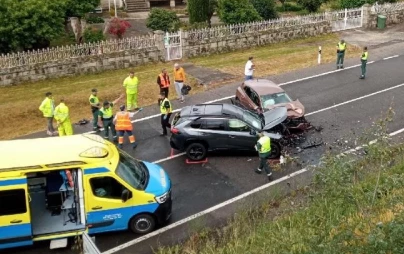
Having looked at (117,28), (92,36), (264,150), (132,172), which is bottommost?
(264,150)

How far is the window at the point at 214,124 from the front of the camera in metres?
14.7

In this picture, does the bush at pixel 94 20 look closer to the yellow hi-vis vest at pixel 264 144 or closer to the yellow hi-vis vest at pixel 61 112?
the yellow hi-vis vest at pixel 61 112

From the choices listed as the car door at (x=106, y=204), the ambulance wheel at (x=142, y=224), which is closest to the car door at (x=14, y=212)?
the car door at (x=106, y=204)

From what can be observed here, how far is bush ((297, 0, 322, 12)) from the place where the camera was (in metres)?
34.1

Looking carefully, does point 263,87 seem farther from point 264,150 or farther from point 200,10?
point 200,10

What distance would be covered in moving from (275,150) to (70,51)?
37.8 ft

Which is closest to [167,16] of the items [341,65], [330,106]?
[341,65]

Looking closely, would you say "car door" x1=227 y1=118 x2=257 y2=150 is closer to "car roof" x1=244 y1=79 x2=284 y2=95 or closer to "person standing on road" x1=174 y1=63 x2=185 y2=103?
"car roof" x1=244 y1=79 x2=284 y2=95

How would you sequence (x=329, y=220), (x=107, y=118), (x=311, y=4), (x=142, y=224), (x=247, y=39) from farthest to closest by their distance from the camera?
1. (x=311, y=4)
2. (x=247, y=39)
3. (x=107, y=118)
4. (x=142, y=224)
5. (x=329, y=220)

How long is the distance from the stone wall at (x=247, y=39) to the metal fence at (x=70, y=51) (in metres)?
2.06

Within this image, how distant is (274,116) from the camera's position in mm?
15234

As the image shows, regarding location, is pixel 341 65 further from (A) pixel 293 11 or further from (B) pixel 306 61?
(A) pixel 293 11

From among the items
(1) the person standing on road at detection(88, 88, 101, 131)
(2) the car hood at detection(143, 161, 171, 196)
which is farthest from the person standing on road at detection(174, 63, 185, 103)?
(2) the car hood at detection(143, 161, 171, 196)

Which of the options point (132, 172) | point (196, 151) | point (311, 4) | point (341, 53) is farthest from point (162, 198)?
point (311, 4)
